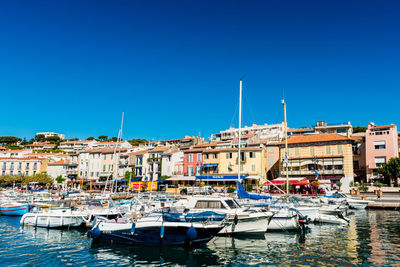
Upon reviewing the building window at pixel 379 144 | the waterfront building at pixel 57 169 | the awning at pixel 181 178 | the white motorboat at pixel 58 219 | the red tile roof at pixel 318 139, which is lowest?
the white motorboat at pixel 58 219

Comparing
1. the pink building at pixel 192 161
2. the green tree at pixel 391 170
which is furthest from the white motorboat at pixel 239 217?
the pink building at pixel 192 161

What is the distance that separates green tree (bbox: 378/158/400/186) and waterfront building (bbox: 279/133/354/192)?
250 inches

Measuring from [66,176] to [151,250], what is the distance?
7272 cm

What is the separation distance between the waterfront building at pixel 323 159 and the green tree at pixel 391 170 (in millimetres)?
6341

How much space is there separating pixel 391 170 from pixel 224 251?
46.2 metres

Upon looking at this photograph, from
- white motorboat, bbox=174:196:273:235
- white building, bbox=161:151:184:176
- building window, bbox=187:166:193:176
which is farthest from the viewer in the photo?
white building, bbox=161:151:184:176

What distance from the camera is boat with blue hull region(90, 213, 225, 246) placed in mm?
17375

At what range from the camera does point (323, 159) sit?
5331 cm

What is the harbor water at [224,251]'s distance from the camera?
1531 cm

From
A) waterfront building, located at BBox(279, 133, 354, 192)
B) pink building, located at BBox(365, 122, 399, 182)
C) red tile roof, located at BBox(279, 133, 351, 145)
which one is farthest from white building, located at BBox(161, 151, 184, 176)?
pink building, located at BBox(365, 122, 399, 182)

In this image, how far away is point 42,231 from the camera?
933 inches

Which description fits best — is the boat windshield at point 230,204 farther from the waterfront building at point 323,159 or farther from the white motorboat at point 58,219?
the waterfront building at point 323,159

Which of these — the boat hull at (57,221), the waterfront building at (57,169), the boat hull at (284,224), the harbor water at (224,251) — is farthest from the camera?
the waterfront building at (57,169)

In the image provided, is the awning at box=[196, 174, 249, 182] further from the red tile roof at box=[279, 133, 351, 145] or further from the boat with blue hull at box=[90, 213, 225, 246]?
the boat with blue hull at box=[90, 213, 225, 246]
